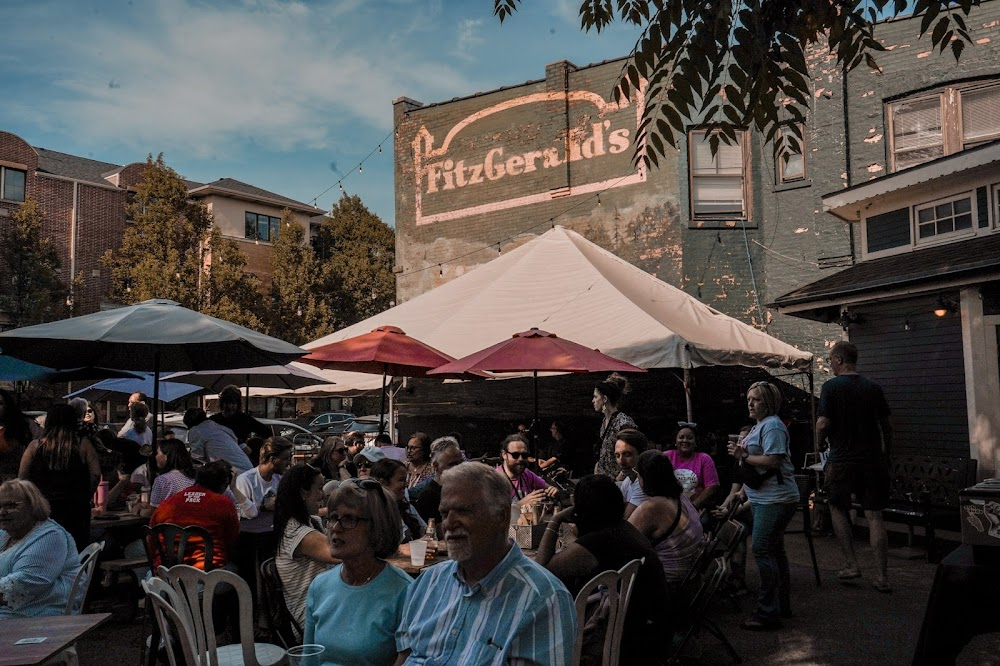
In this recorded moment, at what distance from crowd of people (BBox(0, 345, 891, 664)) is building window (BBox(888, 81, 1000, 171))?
8.40 m

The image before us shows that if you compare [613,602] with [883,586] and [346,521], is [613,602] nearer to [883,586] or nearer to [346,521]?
[346,521]

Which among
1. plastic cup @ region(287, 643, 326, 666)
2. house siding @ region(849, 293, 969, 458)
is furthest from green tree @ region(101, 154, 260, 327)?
plastic cup @ region(287, 643, 326, 666)

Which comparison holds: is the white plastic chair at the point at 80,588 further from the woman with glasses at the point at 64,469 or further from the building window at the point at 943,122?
the building window at the point at 943,122

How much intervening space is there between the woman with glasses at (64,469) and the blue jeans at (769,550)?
508cm

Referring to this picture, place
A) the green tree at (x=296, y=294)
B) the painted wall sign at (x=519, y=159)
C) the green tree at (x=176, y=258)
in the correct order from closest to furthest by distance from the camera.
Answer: the painted wall sign at (x=519, y=159), the green tree at (x=176, y=258), the green tree at (x=296, y=294)

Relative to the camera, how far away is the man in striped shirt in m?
2.72

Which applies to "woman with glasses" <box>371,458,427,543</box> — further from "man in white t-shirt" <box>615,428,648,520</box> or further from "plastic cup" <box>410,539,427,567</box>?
"man in white t-shirt" <box>615,428,648,520</box>

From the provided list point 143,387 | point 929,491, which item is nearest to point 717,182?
point 929,491

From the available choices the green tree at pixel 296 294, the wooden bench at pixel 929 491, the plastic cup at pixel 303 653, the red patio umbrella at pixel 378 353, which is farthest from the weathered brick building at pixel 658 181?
the plastic cup at pixel 303 653

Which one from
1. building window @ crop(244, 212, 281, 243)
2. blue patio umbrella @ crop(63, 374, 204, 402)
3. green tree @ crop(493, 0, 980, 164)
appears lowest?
blue patio umbrella @ crop(63, 374, 204, 402)

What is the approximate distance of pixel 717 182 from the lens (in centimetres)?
1642

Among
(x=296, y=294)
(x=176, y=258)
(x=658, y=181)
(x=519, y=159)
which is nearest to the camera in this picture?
(x=658, y=181)

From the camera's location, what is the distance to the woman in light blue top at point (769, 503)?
6.39m

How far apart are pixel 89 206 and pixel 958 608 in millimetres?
37382
